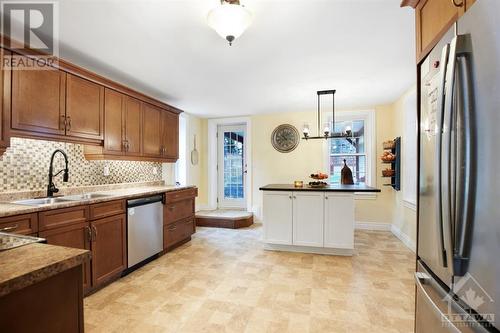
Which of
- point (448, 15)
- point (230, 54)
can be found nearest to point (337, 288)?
point (448, 15)

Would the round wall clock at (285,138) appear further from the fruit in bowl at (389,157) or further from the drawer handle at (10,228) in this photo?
the drawer handle at (10,228)

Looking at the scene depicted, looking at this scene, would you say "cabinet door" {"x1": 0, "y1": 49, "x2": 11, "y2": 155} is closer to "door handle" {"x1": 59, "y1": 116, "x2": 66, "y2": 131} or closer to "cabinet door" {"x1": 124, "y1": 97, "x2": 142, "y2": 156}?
"door handle" {"x1": 59, "y1": 116, "x2": 66, "y2": 131}

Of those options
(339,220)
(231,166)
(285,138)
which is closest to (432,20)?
(339,220)

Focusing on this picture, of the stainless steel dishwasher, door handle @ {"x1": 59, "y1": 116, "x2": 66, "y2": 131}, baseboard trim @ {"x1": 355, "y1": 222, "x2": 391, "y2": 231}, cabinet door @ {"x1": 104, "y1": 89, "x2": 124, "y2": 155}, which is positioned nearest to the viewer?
door handle @ {"x1": 59, "y1": 116, "x2": 66, "y2": 131}

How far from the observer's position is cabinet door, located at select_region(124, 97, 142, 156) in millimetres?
3197

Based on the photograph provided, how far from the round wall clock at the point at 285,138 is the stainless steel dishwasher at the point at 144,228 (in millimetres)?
2839

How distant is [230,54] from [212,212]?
360 cm

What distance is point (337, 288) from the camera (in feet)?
7.93

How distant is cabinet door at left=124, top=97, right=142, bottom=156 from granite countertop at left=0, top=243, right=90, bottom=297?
8.21 ft

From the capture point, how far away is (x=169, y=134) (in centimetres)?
407

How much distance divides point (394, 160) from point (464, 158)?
3642mm

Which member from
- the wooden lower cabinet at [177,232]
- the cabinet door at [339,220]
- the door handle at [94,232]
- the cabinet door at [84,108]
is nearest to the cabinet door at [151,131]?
the cabinet door at [84,108]

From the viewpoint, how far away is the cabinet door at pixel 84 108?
246cm

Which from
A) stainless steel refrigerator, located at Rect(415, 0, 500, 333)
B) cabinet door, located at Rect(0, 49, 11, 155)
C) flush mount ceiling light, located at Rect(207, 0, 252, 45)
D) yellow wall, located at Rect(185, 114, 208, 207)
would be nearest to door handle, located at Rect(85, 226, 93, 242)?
cabinet door, located at Rect(0, 49, 11, 155)
